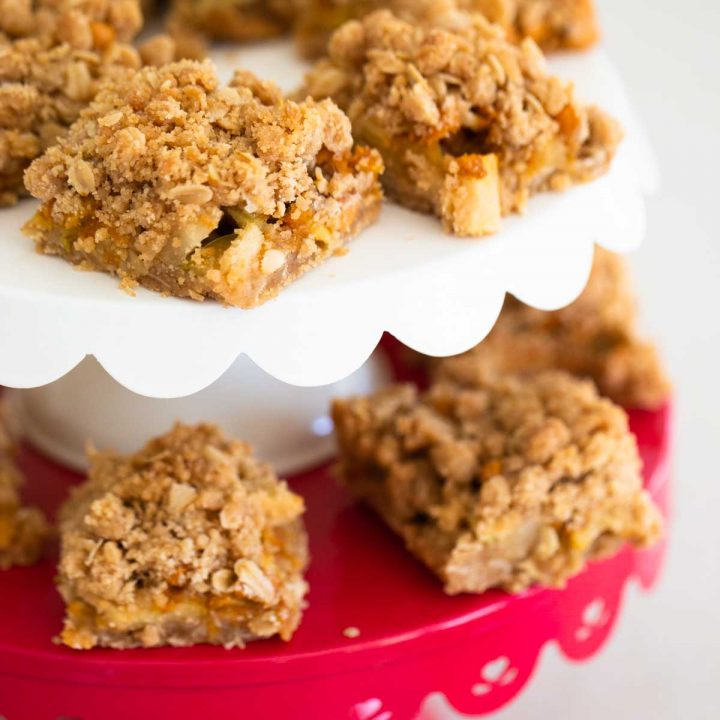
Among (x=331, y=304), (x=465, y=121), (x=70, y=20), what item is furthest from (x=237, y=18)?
(x=331, y=304)

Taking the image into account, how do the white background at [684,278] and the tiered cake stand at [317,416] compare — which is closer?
the tiered cake stand at [317,416]

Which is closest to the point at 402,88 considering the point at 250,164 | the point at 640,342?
the point at 250,164

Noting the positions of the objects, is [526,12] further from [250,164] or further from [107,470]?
[107,470]

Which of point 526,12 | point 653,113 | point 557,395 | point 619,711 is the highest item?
point 526,12

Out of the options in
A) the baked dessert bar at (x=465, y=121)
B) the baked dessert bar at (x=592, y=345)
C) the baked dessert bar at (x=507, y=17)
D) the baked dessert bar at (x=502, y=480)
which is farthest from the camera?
the baked dessert bar at (x=592, y=345)

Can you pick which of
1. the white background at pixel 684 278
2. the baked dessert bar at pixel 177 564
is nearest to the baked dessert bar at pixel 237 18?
the baked dessert bar at pixel 177 564

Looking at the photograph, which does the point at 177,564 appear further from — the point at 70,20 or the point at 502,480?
the point at 70,20

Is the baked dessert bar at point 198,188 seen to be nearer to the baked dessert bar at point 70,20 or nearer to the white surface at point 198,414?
the baked dessert bar at point 70,20
